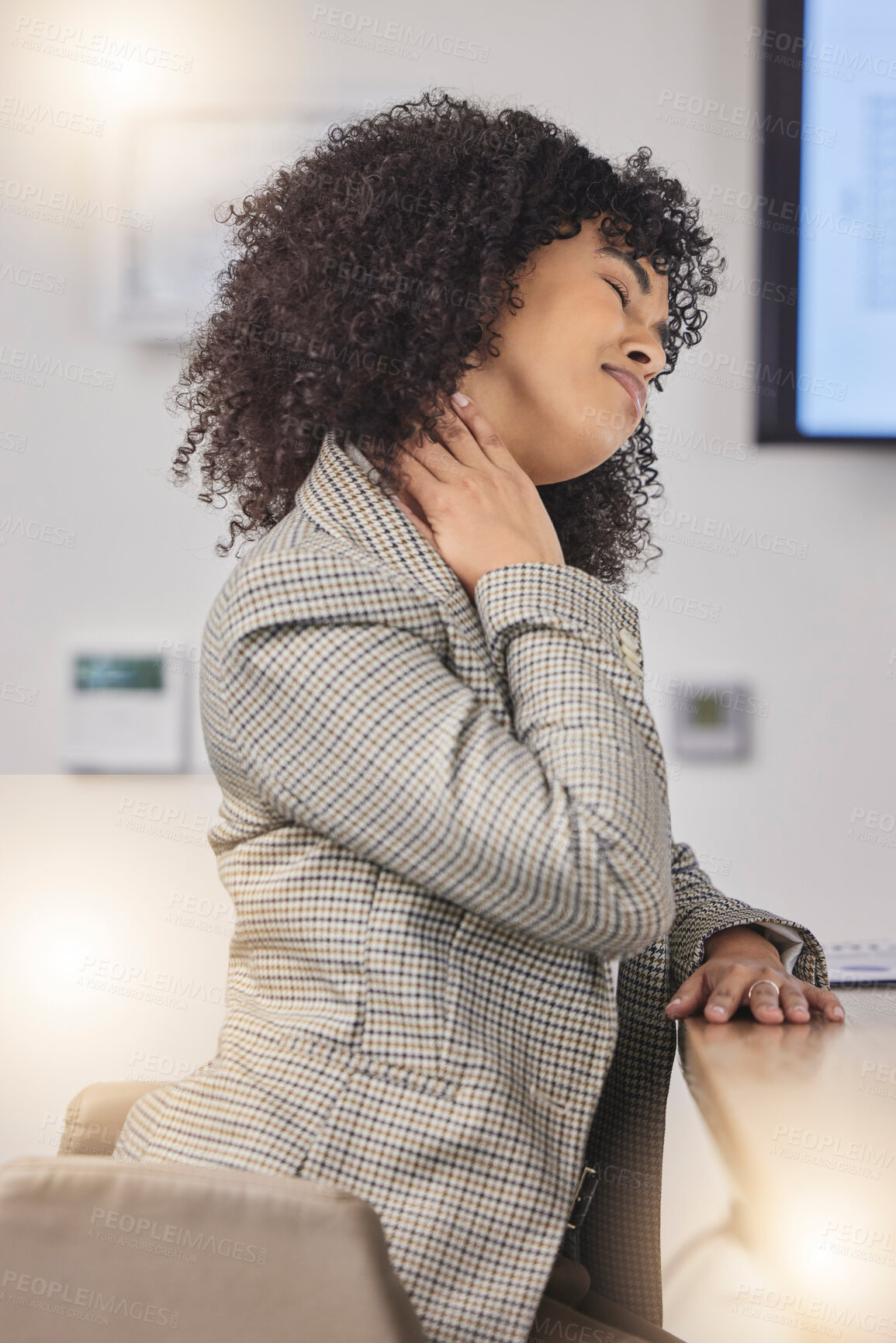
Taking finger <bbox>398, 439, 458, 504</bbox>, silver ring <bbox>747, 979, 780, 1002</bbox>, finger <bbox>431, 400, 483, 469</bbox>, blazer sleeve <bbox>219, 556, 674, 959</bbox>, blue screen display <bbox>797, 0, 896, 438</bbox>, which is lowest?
silver ring <bbox>747, 979, 780, 1002</bbox>

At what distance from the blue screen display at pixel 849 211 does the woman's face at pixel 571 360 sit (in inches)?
39.0

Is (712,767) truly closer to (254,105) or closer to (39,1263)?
(254,105)

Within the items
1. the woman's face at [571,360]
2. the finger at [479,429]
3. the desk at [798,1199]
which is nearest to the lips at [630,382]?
the woman's face at [571,360]

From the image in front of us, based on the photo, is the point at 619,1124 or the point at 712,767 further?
the point at 712,767

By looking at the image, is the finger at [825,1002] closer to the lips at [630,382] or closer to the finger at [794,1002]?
the finger at [794,1002]

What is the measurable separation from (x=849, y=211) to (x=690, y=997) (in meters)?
1.39

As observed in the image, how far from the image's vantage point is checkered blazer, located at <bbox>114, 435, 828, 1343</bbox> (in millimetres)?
629

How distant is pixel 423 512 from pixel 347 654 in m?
0.19

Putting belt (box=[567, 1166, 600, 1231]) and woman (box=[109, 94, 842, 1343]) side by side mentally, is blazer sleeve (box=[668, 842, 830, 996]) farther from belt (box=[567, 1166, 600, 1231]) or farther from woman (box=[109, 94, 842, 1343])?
belt (box=[567, 1166, 600, 1231])

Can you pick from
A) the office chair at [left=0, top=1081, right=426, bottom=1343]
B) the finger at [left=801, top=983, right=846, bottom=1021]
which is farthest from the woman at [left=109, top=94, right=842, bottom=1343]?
the office chair at [left=0, top=1081, right=426, bottom=1343]

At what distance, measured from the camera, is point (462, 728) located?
65 cm

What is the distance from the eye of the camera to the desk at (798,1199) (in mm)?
461

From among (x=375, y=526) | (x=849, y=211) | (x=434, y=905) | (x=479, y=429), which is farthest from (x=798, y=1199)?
(x=849, y=211)

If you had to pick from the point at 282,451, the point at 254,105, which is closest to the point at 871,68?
the point at 254,105
